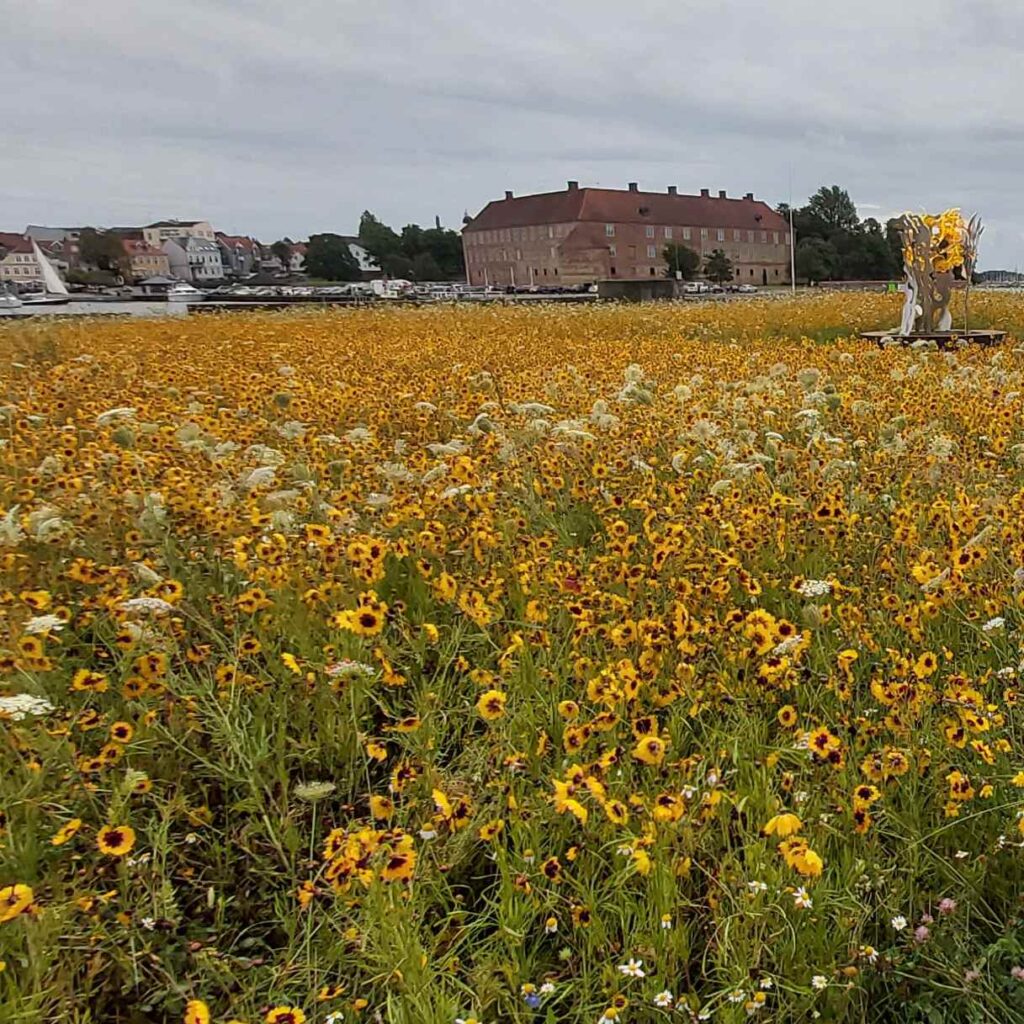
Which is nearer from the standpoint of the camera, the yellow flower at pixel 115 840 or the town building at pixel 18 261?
the yellow flower at pixel 115 840

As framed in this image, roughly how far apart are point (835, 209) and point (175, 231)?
96490mm

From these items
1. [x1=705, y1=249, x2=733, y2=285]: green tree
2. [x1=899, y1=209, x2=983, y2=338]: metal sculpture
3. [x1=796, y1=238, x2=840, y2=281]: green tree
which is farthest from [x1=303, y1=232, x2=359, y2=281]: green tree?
[x1=899, y1=209, x2=983, y2=338]: metal sculpture

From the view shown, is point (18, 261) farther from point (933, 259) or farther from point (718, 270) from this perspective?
point (933, 259)

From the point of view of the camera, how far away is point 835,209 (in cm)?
8588

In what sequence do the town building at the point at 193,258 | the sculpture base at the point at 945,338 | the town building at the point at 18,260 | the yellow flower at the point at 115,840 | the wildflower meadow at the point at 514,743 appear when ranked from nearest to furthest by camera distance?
the yellow flower at the point at 115,840 < the wildflower meadow at the point at 514,743 < the sculpture base at the point at 945,338 < the town building at the point at 18,260 < the town building at the point at 193,258

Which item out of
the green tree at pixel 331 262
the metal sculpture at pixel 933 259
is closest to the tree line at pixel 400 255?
the green tree at pixel 331 262

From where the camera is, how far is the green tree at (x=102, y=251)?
80125 millimetres

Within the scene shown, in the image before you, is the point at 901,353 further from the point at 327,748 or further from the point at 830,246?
the point at 830,246

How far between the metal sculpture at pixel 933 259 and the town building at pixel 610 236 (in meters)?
76.8

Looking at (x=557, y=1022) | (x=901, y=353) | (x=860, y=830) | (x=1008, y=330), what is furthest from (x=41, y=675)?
(x=1008, y=330)

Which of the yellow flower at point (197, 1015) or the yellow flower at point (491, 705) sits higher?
the yellow flower at point (491, 705)

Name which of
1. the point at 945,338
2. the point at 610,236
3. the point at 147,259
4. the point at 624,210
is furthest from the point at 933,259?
the point at 147,259

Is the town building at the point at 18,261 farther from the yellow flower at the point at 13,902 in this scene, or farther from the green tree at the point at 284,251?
the yellow flower at the point at 13,902

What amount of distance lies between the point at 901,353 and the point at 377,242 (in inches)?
4041
